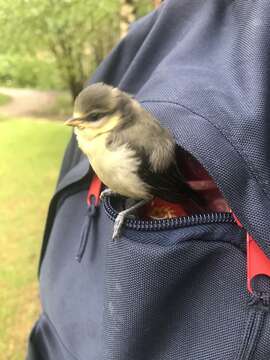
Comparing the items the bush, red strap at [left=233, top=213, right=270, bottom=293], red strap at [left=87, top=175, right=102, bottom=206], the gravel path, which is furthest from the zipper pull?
the gravel path

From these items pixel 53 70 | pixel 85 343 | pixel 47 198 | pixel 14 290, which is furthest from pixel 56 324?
pixel 53 70

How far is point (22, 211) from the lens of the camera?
11.5 ft

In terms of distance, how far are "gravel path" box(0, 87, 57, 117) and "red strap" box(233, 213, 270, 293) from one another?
3.51 metres

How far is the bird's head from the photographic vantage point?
1.20 metres

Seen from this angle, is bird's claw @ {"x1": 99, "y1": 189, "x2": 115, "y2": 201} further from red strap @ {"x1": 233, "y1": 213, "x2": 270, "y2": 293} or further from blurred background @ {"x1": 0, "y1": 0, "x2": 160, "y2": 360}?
blurred background @ {"x1": 0, "y1": 0, "x2": 160, "y2": 360}

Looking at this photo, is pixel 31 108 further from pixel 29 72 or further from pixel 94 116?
pixel 94 116

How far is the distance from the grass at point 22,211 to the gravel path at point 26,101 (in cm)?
12

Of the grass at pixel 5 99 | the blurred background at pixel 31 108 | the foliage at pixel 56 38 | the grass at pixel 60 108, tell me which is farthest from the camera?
the grass at pixel 60 108

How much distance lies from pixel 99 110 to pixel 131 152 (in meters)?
0.17

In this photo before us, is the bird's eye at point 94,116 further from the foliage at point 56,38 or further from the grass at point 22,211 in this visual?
the foliage at point 56,38

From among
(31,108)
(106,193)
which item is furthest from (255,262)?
(31,108)

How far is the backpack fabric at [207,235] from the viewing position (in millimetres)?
843

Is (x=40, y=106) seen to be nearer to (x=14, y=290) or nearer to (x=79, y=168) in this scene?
(x=14, y=290)

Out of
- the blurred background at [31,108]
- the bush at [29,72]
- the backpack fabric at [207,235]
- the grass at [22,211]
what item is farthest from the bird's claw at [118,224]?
the bush at [29,72]
